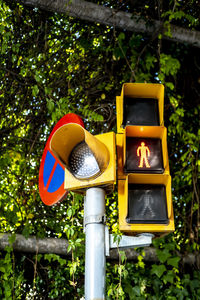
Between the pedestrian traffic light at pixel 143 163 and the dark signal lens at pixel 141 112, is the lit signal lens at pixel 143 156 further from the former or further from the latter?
the dark signal lens at pixel 141 112

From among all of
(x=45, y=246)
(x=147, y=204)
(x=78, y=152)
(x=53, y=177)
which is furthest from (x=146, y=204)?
(x=45, y=246)

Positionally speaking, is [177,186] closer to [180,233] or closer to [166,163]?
[180,233]

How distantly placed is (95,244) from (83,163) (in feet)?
1.51

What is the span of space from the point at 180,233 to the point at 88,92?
2.12 meters

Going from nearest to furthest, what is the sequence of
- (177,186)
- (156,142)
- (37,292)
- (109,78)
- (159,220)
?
(159,220)
(156,142)
(37,292)
(177,186)
(109,78)

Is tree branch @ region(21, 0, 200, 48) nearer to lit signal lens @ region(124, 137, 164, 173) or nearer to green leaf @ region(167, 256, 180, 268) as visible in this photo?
lit signal lens @ region(124, 137, 164, 173)

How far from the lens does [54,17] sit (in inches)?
191

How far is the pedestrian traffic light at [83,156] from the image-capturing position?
6.50 ft

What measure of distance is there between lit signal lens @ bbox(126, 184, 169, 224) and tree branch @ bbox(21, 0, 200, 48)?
2499 mm

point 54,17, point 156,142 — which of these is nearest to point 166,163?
point 156,142

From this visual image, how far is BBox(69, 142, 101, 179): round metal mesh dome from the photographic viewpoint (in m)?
2.03

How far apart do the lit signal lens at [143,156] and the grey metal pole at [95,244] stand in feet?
0.77

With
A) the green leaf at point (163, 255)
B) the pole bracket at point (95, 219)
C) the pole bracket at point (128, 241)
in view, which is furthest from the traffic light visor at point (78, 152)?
the green leaf at point (163, 255)

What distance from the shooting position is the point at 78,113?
4449 mm
